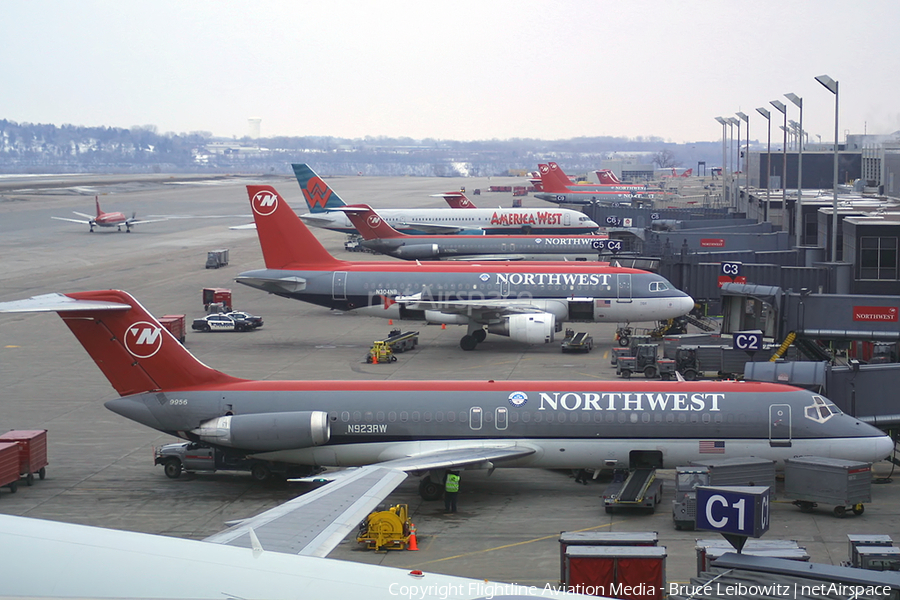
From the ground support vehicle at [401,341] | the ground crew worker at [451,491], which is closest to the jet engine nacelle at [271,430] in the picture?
the ground crew worker at [451,491]

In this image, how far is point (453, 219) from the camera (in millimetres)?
109188

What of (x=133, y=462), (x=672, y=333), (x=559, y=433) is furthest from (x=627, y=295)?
(x=133, y=462)

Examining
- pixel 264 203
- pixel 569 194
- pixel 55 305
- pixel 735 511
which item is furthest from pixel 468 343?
pixel 569 194

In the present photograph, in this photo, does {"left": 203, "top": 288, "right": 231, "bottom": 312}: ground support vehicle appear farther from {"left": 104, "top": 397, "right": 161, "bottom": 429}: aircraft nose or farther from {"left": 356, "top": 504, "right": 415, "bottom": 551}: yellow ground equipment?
{"left": 356, "top": 504, "right": 415, "bottom": 551}: yellow ground equipment

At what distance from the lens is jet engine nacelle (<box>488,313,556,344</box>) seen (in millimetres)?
52281

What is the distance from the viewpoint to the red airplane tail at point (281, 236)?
58500 mm

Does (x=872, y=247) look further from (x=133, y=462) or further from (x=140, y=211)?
(x=140, y=211)

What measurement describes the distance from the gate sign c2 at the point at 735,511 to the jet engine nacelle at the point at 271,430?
48.0ft

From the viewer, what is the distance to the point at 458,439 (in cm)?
3012

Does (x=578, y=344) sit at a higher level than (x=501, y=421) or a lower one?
lower

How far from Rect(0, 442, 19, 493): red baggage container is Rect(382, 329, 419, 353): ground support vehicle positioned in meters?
25.0

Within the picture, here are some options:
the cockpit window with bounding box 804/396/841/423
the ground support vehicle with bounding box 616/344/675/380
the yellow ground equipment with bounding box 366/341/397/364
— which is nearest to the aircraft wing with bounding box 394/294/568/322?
the yellow ground equipment with bounding box 366/341/397/364

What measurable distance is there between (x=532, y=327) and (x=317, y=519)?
32548mm

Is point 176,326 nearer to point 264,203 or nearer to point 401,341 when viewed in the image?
point 264,203
